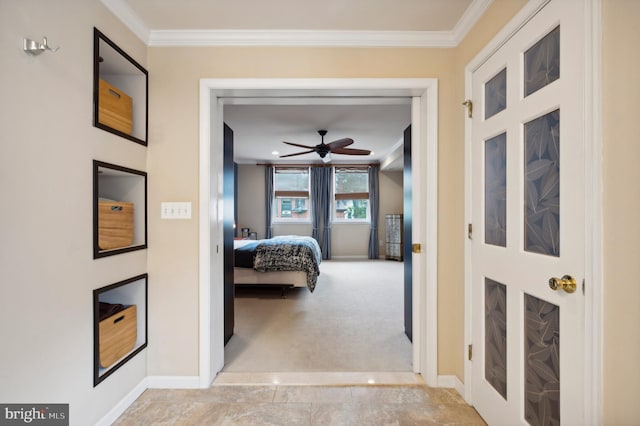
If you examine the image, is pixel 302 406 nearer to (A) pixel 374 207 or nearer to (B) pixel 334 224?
(B) pixel 334 224

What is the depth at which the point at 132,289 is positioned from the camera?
1954 millimetres

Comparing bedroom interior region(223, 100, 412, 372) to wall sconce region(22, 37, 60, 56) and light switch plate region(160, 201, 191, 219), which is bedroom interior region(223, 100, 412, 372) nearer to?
light switch plate region(160, 201, 191, 219)

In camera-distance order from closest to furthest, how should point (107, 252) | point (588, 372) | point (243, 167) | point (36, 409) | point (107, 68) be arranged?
point (588, 372) < point (36, 409) < point (107, 252) < point (107, 68) < point (243, 167)

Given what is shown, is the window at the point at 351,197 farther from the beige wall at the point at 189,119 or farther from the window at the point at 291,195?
the beige wall at the point at 189,119

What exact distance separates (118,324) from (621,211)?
246cm

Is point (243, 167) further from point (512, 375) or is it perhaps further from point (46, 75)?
point (512, 375)

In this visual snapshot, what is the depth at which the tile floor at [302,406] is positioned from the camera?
1.67 metres

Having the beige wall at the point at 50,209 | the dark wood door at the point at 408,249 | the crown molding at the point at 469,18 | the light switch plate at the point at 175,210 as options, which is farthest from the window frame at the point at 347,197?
the beige wall at the point at 50,209

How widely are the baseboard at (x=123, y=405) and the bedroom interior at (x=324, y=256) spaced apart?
61 centimetres

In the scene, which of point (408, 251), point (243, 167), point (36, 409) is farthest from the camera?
point (243, 167)

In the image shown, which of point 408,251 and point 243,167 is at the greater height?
point 243,167

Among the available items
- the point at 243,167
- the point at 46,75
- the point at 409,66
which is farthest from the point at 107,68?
the point at 243,167

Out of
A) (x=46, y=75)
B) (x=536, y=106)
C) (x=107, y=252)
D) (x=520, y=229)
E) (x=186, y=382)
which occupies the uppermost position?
(x=46, y=75)

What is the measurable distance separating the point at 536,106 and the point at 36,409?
8.40 ft
